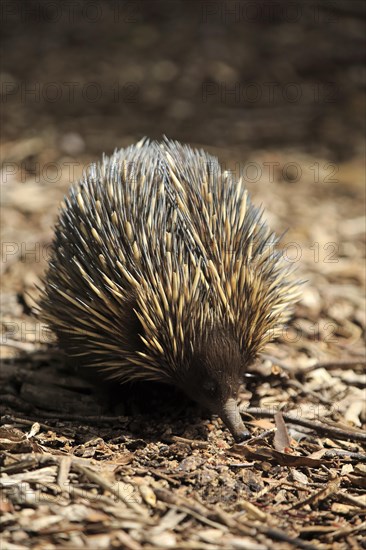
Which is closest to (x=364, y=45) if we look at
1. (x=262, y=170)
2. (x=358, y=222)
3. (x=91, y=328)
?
(x=262, y=170)

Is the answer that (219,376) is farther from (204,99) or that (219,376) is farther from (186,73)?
(186,73)

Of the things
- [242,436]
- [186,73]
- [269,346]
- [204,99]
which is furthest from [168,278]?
[186,73]

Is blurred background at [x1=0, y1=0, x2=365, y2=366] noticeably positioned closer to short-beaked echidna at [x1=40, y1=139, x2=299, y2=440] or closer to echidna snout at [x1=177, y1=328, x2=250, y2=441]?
short-beaked echidna at [x1=40, y1=139, x2=299, y2=440]

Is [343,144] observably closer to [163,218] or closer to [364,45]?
[364,45]

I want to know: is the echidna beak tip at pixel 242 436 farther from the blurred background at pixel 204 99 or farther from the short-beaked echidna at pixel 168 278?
the blurred background at pixel 204 99

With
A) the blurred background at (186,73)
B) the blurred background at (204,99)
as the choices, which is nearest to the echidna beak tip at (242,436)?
the blurred background at (204,99)

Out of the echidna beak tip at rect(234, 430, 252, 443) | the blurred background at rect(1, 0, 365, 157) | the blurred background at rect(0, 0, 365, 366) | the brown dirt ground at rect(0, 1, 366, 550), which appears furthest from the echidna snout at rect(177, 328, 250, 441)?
the blurred background at rect(1, 0, 365, 157)
